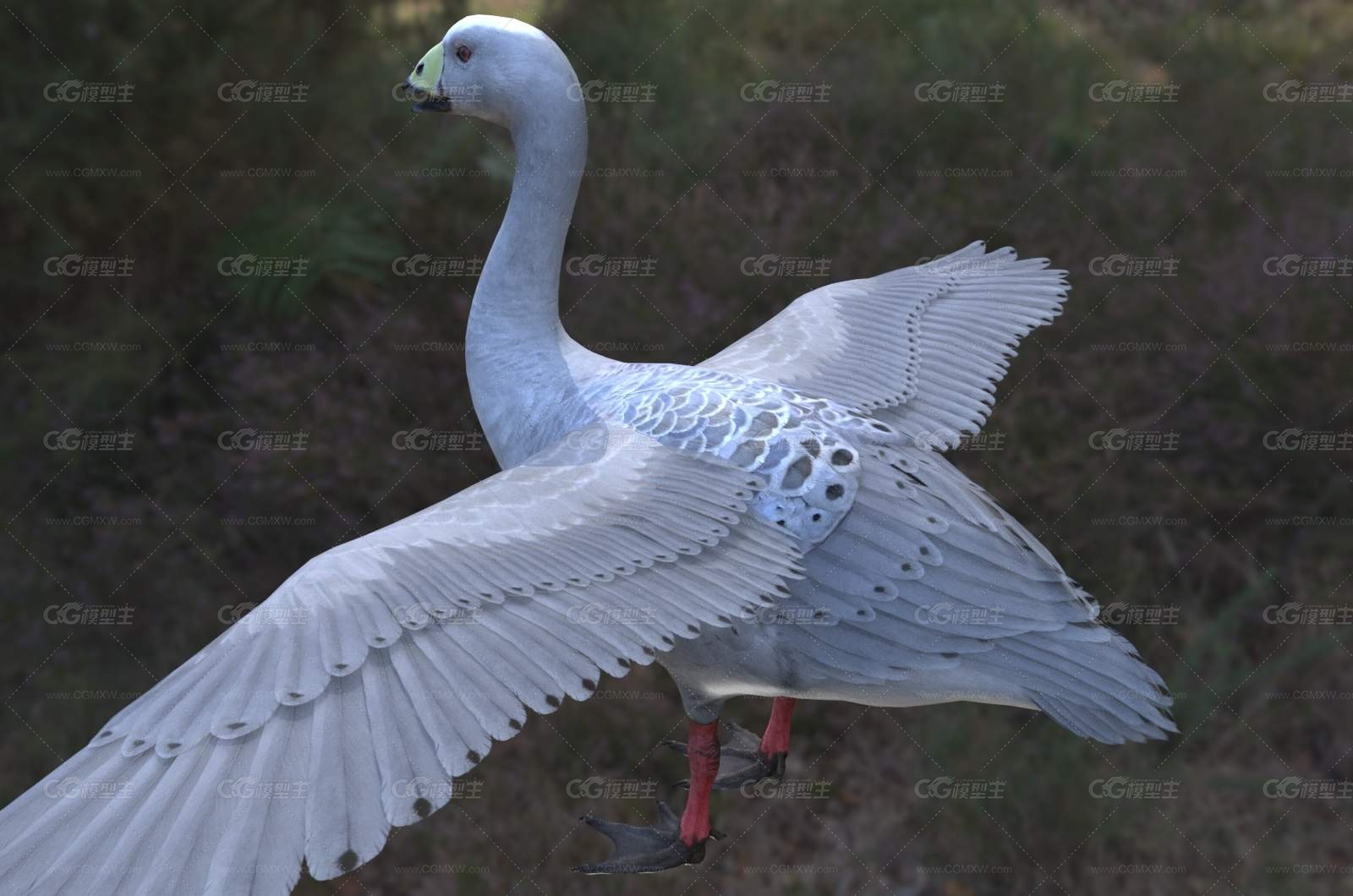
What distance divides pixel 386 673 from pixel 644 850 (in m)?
1.52

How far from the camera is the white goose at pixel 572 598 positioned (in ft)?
8.50

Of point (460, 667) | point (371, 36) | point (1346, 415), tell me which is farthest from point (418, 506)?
point (1346, 415)

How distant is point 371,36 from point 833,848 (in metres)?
4.85

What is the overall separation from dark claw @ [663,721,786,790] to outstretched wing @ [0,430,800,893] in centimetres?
137

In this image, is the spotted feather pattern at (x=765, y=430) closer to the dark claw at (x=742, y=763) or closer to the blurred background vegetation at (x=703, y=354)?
the dark claw at (x=742, y=763)

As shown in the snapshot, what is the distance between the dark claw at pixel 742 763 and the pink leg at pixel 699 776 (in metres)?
0.39

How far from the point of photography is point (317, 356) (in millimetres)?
6715

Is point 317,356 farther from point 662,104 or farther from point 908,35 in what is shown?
point 908,35

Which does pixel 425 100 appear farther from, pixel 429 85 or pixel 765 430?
pixel 765 430

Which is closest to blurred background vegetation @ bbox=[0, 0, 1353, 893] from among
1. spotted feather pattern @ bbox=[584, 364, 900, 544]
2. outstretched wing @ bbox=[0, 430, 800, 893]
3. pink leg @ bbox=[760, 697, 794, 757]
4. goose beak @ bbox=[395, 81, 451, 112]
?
pink leg @ bbox=[760, 697, 794, 757]

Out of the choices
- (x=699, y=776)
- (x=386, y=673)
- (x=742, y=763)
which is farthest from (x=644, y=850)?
(x=386, y=673)

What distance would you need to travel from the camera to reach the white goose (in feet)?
8.50

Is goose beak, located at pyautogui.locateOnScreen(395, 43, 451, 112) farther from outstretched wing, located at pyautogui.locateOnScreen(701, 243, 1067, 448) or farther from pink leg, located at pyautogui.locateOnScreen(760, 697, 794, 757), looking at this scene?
pink leg, located at pyautogui.locateOnScreen(760, 697, 794, 757)

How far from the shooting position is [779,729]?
4.34 meters
